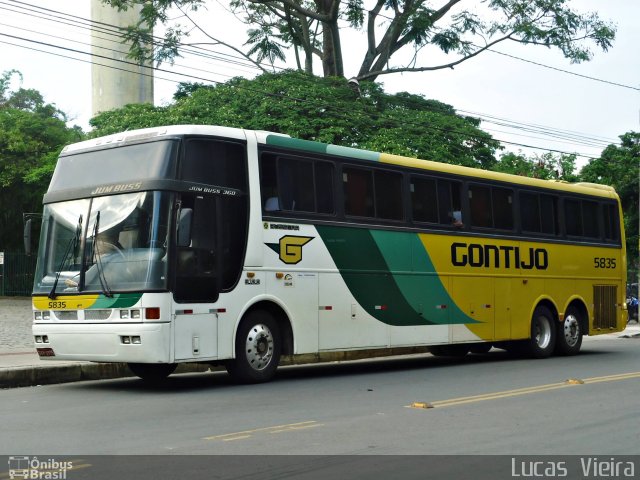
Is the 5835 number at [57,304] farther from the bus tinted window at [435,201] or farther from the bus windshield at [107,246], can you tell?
the bus tinted window at [435,201]

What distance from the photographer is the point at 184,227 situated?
12.5m

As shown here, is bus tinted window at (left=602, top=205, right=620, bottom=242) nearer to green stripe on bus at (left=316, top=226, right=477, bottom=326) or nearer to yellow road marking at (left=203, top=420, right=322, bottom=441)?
green stripe on bus at (left=316, top=226, right=477, bottom=326)

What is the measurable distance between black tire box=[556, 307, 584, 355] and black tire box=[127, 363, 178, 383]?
930 cm

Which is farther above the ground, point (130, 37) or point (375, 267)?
point (130, 37)

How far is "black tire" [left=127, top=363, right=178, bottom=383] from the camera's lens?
13.8 meters

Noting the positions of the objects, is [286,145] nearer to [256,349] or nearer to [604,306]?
[256,349]

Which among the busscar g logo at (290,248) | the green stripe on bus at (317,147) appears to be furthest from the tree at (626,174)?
the busscar g logo at (290,248)

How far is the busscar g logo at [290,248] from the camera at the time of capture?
45.3ft

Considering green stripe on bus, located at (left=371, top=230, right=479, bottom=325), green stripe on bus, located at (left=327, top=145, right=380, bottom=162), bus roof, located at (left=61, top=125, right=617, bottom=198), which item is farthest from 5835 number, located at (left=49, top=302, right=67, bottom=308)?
green stripe on bus, located at (left=371, top=230, right=479, bottom=325)
